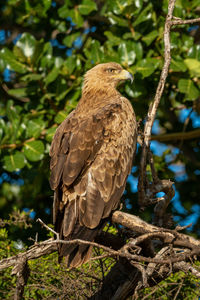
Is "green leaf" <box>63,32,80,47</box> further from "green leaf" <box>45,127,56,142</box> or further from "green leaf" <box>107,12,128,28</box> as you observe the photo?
"green leaf" <box>45,127,56,142</box>

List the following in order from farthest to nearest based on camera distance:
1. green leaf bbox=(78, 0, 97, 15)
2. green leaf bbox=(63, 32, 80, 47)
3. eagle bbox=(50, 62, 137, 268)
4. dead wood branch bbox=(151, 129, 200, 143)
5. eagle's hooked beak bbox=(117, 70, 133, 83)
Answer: dead wood branch bbox=(151, 129, 200, 143) → green leaf bbox=(63, 32, 80, 47) → green leaf bbox=(78, 0, 97, 15) → eagle's hooked beak bbox=(117, 70, 133, 83) → eagle bbox=(50, 62, 137, 268)

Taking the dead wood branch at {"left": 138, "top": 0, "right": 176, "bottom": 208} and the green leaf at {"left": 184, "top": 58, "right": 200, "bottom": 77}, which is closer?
the dead wood branch at {"left": 138, "top": 0, "right": 176, "bottom": 208}

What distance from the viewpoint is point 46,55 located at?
6.34m

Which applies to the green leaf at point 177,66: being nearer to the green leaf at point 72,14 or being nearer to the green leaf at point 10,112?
the green leaf at point 72,14

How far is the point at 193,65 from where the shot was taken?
624 cm

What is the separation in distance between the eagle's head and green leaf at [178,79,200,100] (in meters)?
0.76

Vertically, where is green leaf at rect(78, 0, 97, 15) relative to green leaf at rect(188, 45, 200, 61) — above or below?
above

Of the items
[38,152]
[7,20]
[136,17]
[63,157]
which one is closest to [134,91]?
[136,17]

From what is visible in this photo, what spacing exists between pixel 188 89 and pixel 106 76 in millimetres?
1043

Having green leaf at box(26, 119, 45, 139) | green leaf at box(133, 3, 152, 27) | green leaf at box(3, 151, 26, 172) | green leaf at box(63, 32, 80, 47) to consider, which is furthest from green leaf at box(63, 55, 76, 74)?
green leaf at box(3, 151, 26, 172)

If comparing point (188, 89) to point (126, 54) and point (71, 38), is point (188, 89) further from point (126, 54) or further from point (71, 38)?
point (71, 38)

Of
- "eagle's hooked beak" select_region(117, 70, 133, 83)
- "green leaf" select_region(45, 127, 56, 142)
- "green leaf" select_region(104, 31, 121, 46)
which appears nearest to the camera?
"eagle's hooked beak" select_region(117, 70, 133, 83)

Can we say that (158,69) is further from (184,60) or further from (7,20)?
(7,20)

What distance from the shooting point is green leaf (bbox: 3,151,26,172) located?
611 cm
